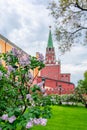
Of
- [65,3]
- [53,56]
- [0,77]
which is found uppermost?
[53,56]

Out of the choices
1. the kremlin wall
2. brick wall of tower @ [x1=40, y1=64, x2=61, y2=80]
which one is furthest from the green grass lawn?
brick wall of tower @ [x1=40, y1=64, x2=61, y2=80]

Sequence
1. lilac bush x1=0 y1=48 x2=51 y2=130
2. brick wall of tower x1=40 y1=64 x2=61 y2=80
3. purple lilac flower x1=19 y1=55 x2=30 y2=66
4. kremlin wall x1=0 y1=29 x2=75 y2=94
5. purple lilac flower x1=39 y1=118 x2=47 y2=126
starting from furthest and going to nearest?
brick wall of tower x1=40 y1=64 x2=61 y2=80 < kremlin wall x1=0 y1=29 x2=75 y2=94 < purple lilac flower x1=19 y1=55 x2=30 y2=66 < lilac bush x1=0 y1=48 x2=51 y2=130 < purple lilac flower x1=39 y1=118 x2=47 y2=126

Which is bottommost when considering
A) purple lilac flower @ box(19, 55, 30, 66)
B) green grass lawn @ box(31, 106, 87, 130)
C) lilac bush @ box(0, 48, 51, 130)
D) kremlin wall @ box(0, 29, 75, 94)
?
green grass lawn @ box(31, 106, 87, 130)

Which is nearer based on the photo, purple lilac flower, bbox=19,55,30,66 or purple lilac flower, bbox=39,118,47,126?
purple lilac flower, bbox=39,118,47,126

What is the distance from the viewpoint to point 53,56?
416 ft

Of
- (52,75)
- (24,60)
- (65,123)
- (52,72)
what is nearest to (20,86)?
(24,60)

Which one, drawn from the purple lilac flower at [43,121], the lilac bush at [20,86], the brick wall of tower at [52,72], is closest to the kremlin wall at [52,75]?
the brick wall of tower at [52,72]

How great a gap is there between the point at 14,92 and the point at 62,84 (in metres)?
66.7

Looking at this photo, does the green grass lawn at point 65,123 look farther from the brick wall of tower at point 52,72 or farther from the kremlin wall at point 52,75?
the brick wall of tower at point 52,72

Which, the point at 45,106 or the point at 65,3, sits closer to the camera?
the point at 45,106

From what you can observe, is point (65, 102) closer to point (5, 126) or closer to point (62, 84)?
point (5, 126)

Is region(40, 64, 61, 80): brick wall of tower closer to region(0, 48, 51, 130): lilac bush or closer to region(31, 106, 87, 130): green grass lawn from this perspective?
region(31, 106, 87, 130): green grass lawn

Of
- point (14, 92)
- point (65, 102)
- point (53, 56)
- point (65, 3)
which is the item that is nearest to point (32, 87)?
point (14, 92)

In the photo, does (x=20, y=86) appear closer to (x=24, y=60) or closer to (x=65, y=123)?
(x=24, y=60)
